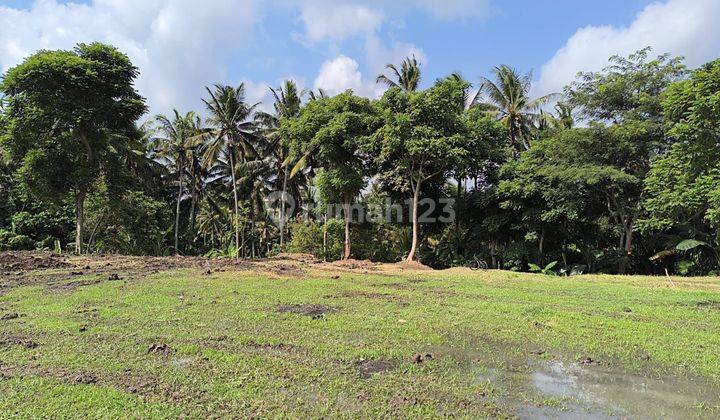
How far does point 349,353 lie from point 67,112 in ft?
68.8

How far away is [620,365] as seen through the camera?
5863mm

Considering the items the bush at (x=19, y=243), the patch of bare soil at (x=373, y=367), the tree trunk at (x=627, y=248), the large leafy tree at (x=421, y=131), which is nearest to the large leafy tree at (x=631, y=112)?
the tree trunk at (x=627, y=248)

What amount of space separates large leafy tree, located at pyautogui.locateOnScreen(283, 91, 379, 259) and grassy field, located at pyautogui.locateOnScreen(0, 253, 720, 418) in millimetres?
11177

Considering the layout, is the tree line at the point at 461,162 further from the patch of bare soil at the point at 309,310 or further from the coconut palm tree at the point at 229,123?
the patch of bare soil at the point at 309,310

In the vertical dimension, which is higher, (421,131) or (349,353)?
(421,131)

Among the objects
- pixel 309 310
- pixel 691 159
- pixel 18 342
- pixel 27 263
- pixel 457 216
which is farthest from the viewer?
pixel 457 216

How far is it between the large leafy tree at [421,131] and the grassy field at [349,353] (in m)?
9.61

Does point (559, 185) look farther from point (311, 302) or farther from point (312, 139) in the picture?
point (311, 302)

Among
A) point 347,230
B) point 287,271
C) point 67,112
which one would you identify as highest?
point 67,112

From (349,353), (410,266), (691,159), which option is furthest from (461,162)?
(349,353)

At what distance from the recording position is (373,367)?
5652 mm

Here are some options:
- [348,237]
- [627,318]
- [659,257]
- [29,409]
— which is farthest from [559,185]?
[29,409]

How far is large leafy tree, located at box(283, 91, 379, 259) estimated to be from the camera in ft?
70.7

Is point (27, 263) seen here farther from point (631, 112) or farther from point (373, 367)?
point (631, 112)
